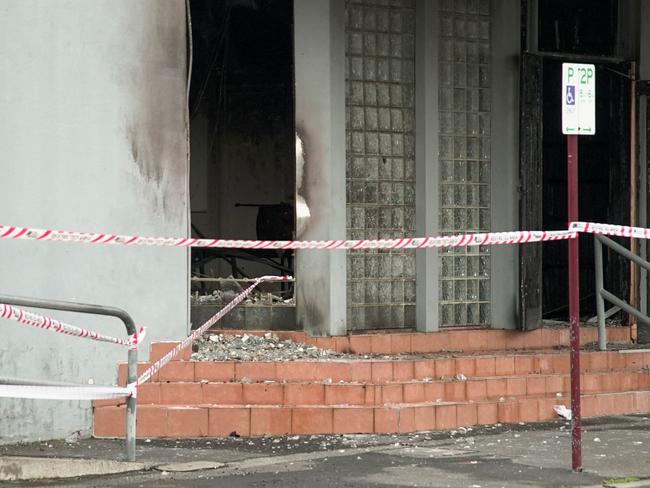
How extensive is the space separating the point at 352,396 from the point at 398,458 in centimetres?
141

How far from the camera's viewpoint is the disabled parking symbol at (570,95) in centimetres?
863

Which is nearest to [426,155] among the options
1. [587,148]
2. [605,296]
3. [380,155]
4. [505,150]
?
[380,155]

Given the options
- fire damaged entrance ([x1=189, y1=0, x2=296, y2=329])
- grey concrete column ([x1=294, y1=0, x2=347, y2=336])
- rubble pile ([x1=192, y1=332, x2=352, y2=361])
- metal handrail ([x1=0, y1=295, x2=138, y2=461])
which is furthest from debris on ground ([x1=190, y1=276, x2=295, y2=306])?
metal handrail ([x1=0, y1=295, x2=138, y2=461])

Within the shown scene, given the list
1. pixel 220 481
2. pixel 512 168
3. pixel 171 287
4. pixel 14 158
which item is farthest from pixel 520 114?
pixel 220 481

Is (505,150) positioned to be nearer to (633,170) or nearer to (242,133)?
(633,170)

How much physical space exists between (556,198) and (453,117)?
10.2ft

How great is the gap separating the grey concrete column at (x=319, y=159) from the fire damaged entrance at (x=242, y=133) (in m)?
0.99

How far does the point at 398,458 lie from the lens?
365 inches

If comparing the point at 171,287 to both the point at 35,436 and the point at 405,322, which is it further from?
the point at 405,322

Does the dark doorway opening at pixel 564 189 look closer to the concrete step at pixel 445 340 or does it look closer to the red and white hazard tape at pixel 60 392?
the concrete step at pixel 445 340

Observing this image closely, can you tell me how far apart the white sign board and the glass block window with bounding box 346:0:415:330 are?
4.08m

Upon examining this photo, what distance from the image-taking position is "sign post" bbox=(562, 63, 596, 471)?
28.0 feet

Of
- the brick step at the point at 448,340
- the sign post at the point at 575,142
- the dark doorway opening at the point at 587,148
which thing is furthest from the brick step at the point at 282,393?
the dark doorway opening at the point at 587,148

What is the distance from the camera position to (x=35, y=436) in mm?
10328
